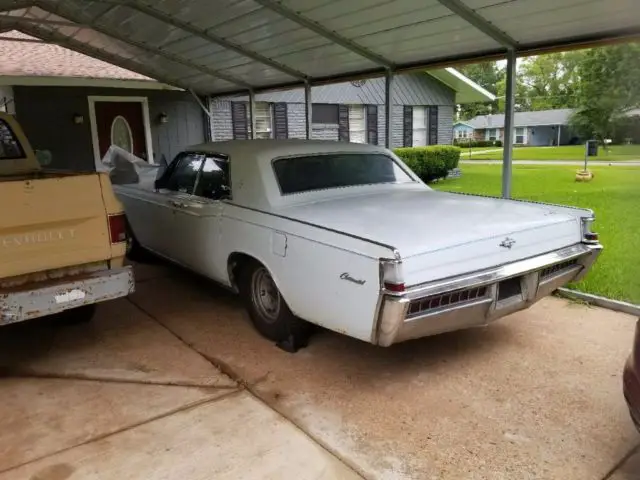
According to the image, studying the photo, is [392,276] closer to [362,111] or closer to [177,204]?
[177,204]

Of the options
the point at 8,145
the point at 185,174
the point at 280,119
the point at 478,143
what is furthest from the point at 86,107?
the point at 478,143

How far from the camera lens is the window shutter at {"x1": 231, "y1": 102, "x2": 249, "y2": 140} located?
15195mm

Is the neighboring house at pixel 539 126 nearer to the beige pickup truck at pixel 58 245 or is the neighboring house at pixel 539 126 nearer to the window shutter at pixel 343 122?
the window shutter at pixel 343 122

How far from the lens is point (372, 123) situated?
727 inches

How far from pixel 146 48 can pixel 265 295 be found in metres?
5.91

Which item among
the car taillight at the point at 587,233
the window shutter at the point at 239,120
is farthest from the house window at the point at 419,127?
the car taillight at the point at 587,233

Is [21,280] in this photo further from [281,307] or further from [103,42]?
[103,42]

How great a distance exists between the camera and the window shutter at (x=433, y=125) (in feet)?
66.4

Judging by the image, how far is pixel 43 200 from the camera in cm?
398

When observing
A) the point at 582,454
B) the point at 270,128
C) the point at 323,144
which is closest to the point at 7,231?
the point at 323,144

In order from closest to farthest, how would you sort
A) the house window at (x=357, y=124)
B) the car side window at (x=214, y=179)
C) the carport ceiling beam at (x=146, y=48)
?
the car side window at (x=214, y=179), the carport ceiling beam at (x=146, y=48), the house window at (x=357, y=124)

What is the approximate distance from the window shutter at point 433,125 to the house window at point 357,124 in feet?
10.6

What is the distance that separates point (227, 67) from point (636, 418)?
26.7ft

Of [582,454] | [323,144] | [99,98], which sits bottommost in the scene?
[582,454]
